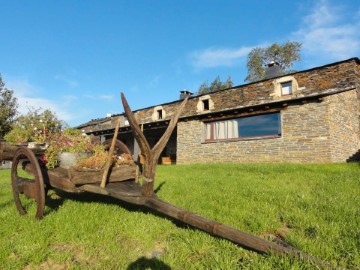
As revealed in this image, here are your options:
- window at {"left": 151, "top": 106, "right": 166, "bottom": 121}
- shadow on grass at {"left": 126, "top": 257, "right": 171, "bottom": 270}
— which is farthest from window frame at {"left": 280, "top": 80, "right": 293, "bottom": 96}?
shadow on grass at {"left": 126, "top": 257, "right": 171, "bottom": 270}

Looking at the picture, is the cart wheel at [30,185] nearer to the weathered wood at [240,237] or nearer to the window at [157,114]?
the weathered wood at [240,237]

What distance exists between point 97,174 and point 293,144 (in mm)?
11151

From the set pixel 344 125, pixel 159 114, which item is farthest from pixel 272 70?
pixel 159 114

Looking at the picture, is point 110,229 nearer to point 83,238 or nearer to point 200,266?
point 83,238

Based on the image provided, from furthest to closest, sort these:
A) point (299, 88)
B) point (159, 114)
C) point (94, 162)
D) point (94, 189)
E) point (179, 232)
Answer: point (159, 114) < point (299, 88) < point (94, 162) < point (94, 189) < point (179, 232)

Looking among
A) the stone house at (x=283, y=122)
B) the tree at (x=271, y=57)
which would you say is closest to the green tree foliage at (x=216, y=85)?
the tree at (x=271, y=57)

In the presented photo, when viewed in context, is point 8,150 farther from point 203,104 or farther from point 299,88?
point 203,104

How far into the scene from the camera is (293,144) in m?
13.0

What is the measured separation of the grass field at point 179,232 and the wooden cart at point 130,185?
0.23m

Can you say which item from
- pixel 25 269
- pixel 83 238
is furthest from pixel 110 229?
pixel 25 269

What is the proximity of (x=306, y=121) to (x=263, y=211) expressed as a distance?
10052mm

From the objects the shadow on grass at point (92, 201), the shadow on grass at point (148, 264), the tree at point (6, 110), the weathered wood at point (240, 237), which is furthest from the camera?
the tree at point (6, 110)

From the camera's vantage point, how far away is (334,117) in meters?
12.6

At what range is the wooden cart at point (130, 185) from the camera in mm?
2525
